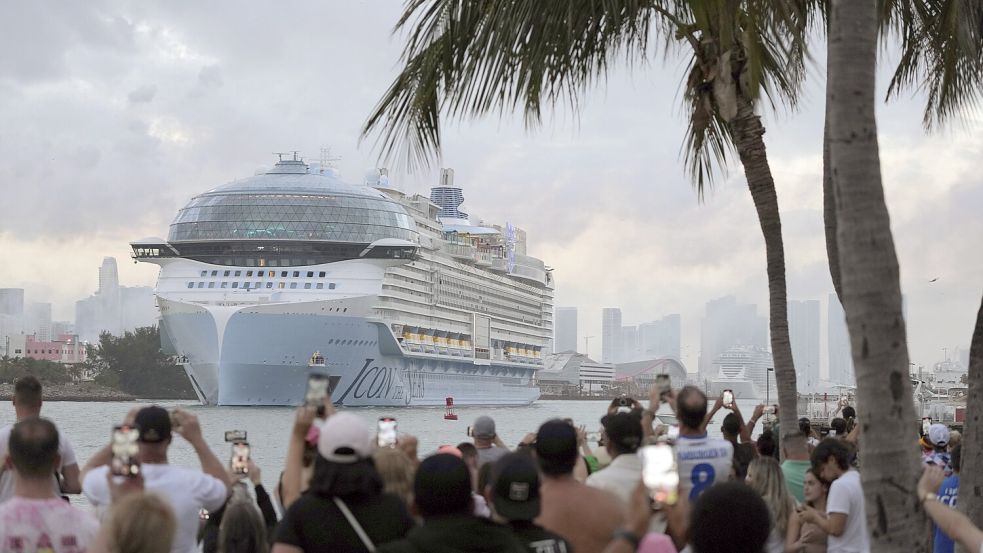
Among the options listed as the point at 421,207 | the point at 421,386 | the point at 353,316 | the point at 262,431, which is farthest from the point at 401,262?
the point at 262,431

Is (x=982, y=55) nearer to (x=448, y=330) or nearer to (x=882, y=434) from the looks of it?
(x=882, y=434)

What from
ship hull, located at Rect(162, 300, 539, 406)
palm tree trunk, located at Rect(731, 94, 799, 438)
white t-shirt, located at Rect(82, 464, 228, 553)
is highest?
ship hull, located at Rect(162, 300, 539, 406)

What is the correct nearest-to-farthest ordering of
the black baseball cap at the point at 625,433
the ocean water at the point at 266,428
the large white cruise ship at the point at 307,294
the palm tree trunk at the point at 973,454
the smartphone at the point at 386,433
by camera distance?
the black baseball cap at the point at 625,433 → the smartphone at the point at 386,433 → the palm tree trunk at the point at 973,454 → the ocean water at the point at 266,428 → the large white cruise ship at the point at 307,294

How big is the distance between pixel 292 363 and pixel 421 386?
12302 mm

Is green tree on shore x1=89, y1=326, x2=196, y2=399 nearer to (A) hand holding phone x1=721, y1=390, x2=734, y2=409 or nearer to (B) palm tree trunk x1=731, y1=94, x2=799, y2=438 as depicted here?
(B) palm tree trunk x1=731, y1=94, x2=799, y2=438

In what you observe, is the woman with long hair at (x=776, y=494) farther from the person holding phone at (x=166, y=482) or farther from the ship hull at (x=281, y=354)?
the ship hull at (x=281, y=354)

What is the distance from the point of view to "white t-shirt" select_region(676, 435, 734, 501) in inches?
227

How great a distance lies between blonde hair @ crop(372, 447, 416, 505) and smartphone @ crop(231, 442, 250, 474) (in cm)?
54

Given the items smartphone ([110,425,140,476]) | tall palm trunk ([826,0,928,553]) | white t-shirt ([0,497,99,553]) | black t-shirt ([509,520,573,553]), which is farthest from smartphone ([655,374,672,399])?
white t-shirt ([0,497,99,553])

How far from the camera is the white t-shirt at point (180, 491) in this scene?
5020mm

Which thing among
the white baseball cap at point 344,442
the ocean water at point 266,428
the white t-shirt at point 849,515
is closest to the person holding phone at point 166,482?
the white baseball cap at point 344,442

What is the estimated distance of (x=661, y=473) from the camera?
156 inches

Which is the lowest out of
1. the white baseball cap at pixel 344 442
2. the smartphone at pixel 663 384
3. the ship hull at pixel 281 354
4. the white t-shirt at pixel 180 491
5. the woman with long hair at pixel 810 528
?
the woman with long hair at pixel 810 528

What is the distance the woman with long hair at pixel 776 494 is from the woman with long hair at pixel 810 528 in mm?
32
